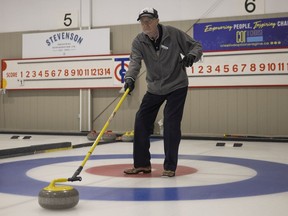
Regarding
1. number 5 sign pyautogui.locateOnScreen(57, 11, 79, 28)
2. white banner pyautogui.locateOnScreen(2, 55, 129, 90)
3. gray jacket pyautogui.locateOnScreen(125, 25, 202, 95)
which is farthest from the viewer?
number 5 sign pyautogui.locateOnScreen(57, 11, 79, 28)

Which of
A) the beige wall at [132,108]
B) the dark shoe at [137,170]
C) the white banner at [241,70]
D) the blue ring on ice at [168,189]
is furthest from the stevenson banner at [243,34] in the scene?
the dark shoe at [137,170]

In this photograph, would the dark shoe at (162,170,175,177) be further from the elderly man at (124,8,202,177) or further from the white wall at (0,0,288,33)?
the white wall at (0,0,288,33)

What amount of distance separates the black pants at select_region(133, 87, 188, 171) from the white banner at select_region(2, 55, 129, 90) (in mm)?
4545

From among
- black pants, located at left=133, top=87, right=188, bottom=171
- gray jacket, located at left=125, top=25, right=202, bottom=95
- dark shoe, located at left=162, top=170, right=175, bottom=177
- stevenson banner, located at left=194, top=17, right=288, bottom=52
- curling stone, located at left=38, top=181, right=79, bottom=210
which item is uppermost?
stevenson banner, located at left=194, top=17, right=288, bottom=52

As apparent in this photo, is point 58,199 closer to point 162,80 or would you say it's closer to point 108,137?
point 162,80

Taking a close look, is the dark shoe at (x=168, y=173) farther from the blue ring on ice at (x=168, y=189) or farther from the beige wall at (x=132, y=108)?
the beige wall at (x=132, y=108)

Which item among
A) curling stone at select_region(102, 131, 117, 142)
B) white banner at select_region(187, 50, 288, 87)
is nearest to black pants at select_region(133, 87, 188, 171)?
curling stone at select_region(102, 131, 117, 142)

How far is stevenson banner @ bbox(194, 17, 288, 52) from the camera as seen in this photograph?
7.36 meters

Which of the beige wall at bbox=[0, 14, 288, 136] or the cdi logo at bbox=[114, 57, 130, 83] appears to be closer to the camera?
the beige wall at bbox=[0, 14, 288, 136]

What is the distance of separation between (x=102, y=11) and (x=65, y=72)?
130cm

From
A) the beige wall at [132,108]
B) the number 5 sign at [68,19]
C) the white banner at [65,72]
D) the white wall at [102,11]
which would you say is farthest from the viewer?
the number 5 sign at [68,19]

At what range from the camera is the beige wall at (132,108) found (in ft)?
24.5

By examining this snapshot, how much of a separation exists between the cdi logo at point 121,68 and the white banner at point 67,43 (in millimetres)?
312

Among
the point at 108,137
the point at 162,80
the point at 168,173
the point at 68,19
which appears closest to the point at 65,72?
the point at 68,19
